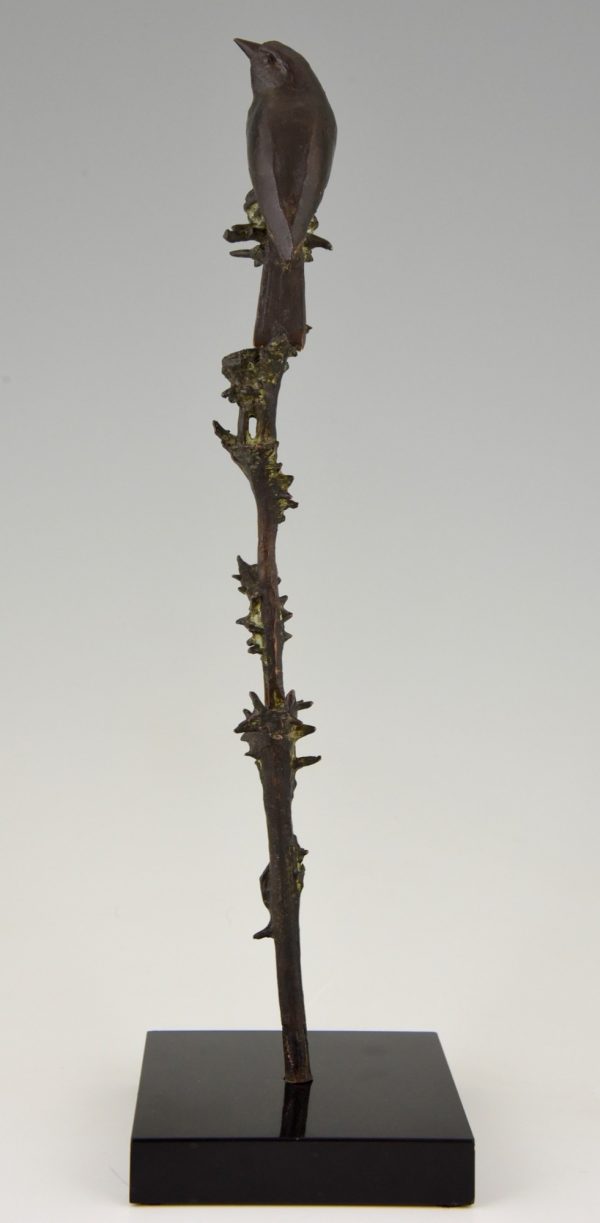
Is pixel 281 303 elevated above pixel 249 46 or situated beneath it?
situated beneath

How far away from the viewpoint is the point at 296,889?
305cm

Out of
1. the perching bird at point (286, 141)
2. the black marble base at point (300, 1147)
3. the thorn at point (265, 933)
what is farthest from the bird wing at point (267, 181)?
the black marble base at point (300, 1147)

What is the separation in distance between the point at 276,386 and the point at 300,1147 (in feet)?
4.03

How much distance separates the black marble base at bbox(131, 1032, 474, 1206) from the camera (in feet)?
9.29

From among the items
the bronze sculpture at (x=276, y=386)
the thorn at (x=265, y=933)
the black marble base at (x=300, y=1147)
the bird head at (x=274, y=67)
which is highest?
the bird head at (x=274, y=67)

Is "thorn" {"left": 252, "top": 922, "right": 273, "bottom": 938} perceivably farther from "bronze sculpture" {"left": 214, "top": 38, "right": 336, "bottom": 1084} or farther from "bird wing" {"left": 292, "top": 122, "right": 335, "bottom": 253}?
"bird wing" {"left": 292, "top": 122, "right": 335, "bottom": 253}

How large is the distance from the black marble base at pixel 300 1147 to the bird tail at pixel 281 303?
1262 millimetres

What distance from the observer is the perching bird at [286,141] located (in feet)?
9.20

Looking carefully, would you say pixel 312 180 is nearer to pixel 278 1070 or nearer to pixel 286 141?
pixel 286 141

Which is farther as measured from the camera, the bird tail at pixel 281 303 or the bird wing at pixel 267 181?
the bird tail at pixel 281 303

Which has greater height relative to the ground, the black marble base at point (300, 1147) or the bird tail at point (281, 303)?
the bird tail at point (281, 303)

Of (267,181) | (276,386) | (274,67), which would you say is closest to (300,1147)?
(276,386)

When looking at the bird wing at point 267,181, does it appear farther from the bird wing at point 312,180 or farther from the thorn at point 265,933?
the thorn at point 265,933

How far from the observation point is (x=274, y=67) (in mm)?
2816
